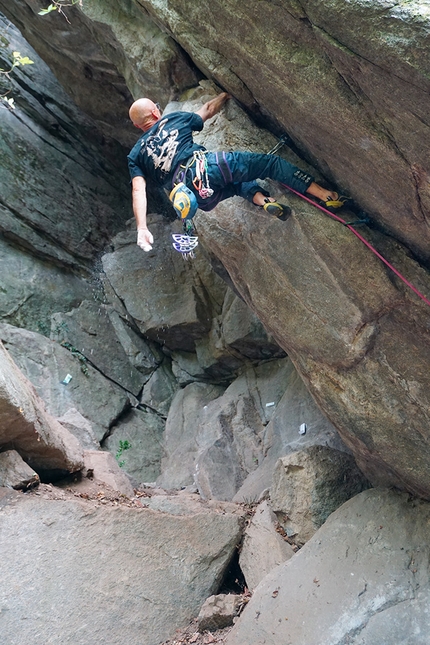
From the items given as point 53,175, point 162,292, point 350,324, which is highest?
point 350,324

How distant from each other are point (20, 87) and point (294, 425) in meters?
10.2

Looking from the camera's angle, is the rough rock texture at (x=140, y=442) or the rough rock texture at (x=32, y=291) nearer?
the rough rock texture at (x=140, y=442)

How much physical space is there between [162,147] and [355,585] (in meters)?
4.39

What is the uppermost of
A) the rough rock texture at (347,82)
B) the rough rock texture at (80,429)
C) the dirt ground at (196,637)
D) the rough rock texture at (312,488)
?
the rough rock texture at (347,82)

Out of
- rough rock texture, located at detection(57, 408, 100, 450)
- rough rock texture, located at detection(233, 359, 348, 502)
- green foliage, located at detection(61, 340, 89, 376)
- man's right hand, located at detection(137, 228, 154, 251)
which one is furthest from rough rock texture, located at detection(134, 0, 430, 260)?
green foliage, located at detection(61, 340, 89, 376)

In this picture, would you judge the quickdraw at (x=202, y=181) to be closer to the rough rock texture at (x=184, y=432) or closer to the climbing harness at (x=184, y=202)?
the climbing harness at (x=184, y=202)

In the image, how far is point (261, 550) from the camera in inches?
251

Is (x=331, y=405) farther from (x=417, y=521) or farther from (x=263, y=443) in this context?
(x=263, y=443)

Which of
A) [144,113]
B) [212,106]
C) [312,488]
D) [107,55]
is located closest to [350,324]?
[312,488]

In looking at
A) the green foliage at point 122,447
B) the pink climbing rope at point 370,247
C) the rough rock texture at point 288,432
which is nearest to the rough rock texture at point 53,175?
the green foliage at point 122,447

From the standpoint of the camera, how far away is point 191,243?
194 inches

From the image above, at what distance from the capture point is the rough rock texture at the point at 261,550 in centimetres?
621

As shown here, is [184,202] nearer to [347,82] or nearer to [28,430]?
[347,82]

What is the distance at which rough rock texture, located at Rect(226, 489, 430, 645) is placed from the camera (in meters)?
4.73
